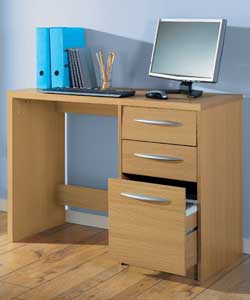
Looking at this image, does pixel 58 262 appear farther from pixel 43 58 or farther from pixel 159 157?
pixel 43 58

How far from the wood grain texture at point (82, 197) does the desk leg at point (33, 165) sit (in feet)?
0.20

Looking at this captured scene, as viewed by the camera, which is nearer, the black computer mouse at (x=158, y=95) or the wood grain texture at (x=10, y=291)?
the wood grain texture at (x=10, y=291)

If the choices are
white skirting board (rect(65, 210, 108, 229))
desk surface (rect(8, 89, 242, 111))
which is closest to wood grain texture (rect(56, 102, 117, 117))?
desk surface (rect(8, 89, 242, 111))

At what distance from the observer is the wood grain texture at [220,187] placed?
10.3 feet

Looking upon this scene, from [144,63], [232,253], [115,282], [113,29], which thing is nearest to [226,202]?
[232,253]

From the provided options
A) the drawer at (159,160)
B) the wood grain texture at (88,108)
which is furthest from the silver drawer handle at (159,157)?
the wood grain texture at (88,108)

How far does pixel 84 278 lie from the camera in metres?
3.22

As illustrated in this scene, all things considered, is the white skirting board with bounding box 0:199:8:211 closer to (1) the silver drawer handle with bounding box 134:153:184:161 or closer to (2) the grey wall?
(2) the grey wall

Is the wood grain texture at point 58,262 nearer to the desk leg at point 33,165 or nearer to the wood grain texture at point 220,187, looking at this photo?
the desk leg at point 33,165

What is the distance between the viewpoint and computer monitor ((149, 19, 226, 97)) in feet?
10.9

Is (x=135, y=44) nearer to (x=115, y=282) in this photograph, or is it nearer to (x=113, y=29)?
(x=113, y=29)

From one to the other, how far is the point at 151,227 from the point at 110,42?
3.52ft

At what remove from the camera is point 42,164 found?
153 inches

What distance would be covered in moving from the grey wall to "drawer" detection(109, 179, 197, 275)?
55cm
